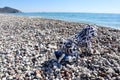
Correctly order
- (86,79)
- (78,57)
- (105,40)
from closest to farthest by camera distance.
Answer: (86,79) → (78,57) → (105,40)


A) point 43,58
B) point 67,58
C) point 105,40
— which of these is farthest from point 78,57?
point 105,40

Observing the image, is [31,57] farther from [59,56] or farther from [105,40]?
[105,40]

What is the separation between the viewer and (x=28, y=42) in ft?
34.7

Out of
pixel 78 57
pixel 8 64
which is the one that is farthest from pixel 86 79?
pixel 8 64

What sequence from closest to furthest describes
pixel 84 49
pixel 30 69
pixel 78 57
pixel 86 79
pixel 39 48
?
pixel 86 79 < pixel 30 69 < pixel 78 57 < pixel 84 49 < pixel 39 48

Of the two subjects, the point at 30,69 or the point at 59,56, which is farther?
the point at 59,56

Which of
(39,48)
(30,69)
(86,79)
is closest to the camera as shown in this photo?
(86,79)

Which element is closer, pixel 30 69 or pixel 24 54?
pixel 30 69

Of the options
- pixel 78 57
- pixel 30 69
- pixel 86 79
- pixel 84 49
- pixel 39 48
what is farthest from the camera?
pixel 39 48

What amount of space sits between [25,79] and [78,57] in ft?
6.80

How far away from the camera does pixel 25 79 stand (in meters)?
6.47

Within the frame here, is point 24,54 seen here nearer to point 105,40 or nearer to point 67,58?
point 67,58

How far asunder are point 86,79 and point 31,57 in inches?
101

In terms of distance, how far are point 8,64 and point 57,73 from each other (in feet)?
5.88
